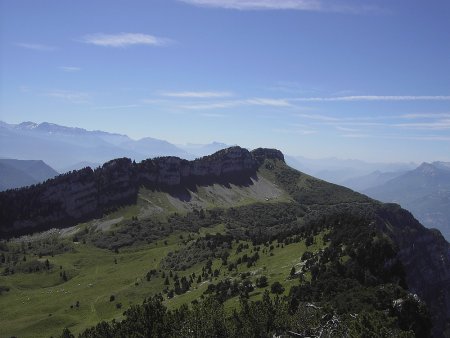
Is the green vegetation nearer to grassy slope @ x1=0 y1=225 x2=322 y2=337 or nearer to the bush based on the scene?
the bush

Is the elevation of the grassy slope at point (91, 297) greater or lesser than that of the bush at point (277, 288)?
lesser

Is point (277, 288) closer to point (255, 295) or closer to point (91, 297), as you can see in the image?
point (255, 295)

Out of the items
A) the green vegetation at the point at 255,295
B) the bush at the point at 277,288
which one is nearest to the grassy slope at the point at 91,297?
the green vegetation at the point at 255,295

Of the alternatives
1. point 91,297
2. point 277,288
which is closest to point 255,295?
point 277,288

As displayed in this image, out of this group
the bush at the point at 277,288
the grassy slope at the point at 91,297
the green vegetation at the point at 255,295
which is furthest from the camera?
the grassy slope at the point at 91,297

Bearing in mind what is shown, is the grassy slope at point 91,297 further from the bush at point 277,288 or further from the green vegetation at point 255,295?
the bush at point 277,288

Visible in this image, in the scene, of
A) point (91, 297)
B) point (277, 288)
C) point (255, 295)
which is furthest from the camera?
point (91, 297)

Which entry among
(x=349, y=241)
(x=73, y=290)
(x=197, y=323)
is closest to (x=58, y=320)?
(x=73, y=290)

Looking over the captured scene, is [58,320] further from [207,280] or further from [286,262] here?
[286,262]

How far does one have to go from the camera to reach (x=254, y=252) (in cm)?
16225

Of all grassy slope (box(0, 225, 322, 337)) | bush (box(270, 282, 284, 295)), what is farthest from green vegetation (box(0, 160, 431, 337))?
grassy slope (box(0, 225, 322, 337))

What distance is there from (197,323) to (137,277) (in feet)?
381

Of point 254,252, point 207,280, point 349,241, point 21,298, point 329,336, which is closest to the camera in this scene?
point 329,336

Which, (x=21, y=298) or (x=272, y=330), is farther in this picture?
(x=21, y=298)
